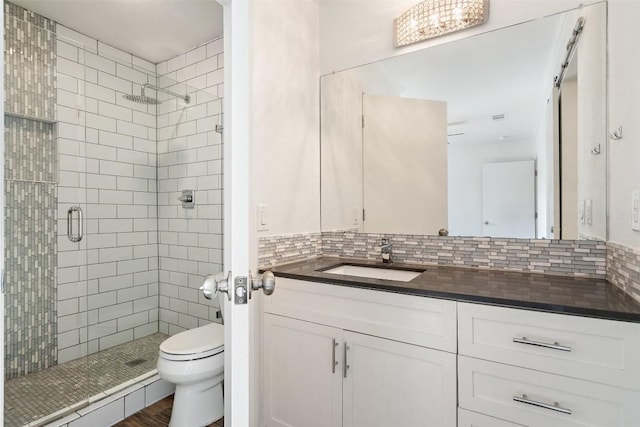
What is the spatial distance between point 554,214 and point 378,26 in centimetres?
139

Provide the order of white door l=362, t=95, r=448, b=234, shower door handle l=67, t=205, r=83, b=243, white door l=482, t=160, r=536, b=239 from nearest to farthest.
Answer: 1. white door l=482, t=160, r=536, b=239
2. white door l=362, t=95, r=448, b=234
3. shower door handle l=67, t=205, r=83, b=243

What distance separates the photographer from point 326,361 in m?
1.42

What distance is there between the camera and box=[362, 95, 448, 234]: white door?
181 centimetres

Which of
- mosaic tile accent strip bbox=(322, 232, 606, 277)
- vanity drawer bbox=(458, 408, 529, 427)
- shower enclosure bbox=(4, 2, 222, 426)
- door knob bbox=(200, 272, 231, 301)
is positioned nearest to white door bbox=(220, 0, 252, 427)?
door knob bbox=(200, 272, 231, 301)

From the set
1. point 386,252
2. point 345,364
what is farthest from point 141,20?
point 345,364

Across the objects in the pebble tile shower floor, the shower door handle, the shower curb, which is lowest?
the shower curb

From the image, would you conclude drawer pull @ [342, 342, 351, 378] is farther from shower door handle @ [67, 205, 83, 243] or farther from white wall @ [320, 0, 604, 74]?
shower door handle @ [67, 205, 83, 243]

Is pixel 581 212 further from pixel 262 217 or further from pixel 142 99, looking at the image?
pixel 142 99

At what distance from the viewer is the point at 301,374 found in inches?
58.7

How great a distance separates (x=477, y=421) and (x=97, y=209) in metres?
2.51

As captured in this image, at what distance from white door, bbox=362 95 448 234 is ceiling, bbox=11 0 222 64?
1.22 metres

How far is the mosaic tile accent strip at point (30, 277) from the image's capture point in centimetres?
185

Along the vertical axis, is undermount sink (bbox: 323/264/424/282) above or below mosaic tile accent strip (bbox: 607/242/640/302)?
below

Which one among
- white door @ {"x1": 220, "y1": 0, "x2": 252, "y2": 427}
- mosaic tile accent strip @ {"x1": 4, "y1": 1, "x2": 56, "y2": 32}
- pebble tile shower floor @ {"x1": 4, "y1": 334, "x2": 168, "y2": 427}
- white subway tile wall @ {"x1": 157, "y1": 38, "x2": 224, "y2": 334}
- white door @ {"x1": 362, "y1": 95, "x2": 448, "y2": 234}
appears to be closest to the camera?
white door @ {"x1": 220, "y1": 0, "x2": 252, "y2": 427}
